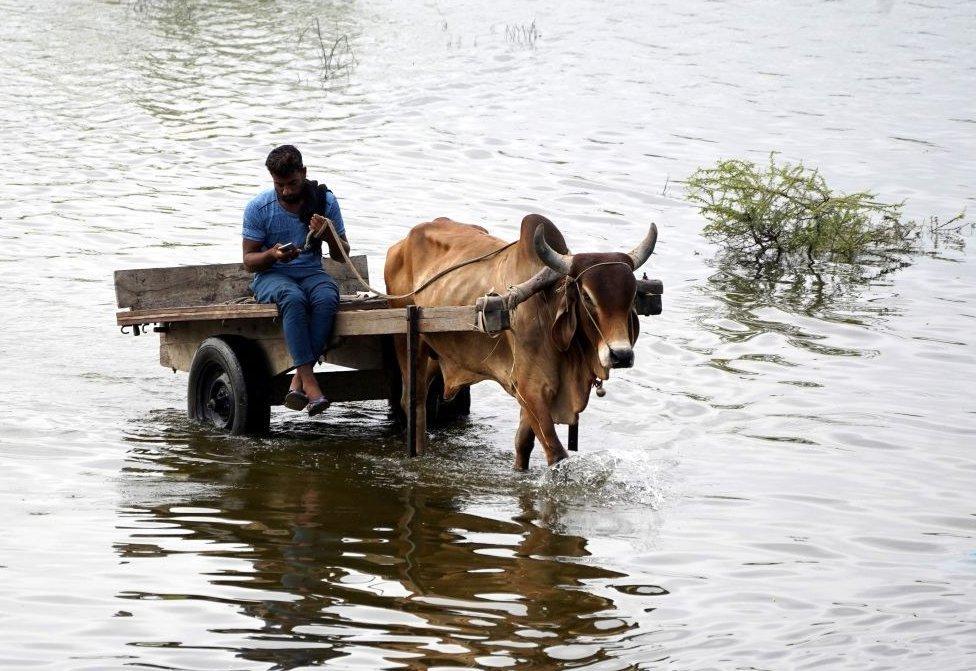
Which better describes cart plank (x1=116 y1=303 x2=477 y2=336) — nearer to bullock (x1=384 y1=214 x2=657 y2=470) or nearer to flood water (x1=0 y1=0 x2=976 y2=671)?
bullock (x1=384 y1=214 x2=657 y2=470)

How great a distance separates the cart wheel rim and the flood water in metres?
0.39

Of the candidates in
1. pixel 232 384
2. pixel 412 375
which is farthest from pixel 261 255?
pixel 412 375

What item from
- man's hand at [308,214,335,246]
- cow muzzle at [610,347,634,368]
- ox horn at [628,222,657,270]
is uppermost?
man's hand at [308,214,335,246]

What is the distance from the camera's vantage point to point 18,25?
27219 millimetres

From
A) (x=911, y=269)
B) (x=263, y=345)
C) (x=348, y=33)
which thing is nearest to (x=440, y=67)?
(x=348, y=33)

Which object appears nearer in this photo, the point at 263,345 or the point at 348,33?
the point at 263,345

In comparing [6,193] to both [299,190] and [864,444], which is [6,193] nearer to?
[299,190]

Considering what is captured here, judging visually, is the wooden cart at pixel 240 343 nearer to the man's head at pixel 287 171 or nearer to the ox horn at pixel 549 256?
the man's head at pixel 287 171

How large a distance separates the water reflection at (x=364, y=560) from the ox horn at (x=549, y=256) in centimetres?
136

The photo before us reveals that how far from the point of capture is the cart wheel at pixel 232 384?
9094mm

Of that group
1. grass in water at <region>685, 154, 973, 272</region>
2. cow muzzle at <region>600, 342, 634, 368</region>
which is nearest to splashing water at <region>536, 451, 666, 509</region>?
cow muzzle at <region>600, 342, 634, 368</region>

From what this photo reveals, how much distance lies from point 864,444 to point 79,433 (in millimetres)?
5410

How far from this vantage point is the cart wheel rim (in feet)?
30.9

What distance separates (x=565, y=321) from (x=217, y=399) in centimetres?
307
